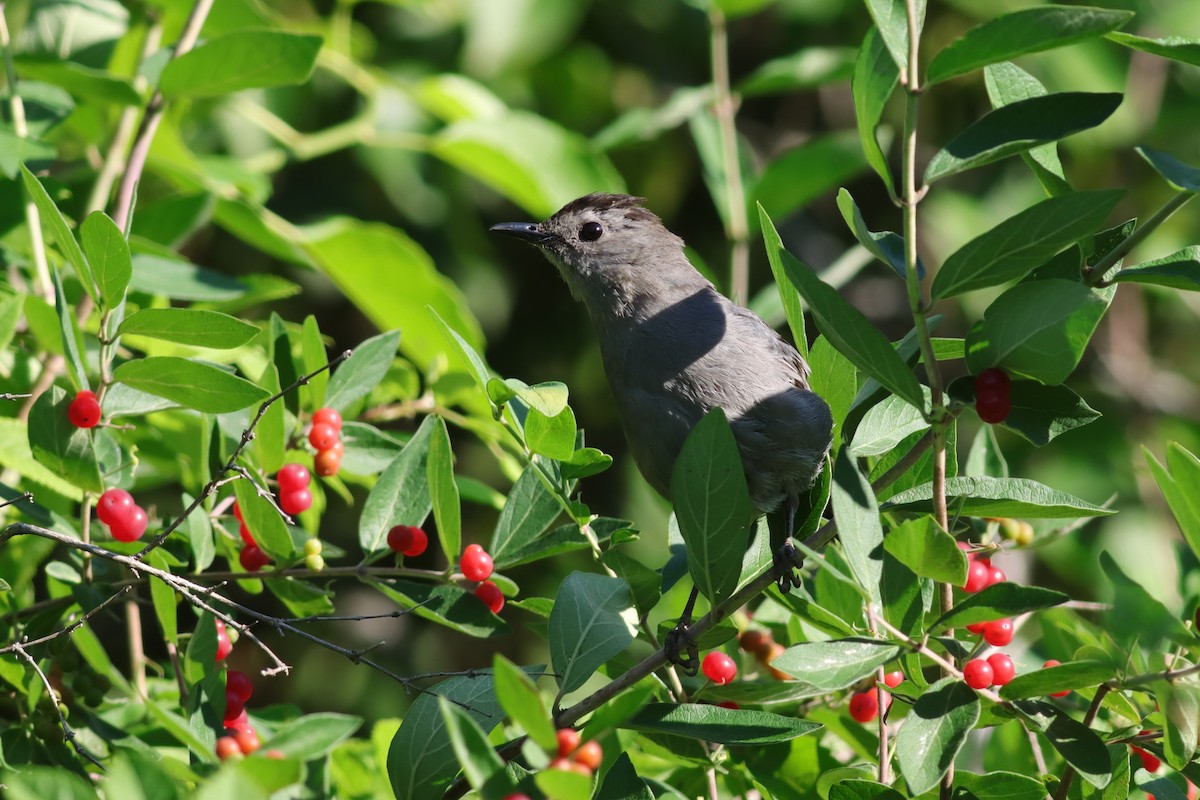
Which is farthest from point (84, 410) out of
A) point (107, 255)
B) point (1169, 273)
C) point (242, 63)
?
point (1169, 273)

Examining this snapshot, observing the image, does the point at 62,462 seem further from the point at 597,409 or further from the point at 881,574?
the point at 597,409

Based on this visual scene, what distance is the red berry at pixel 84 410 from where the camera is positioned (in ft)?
7.09

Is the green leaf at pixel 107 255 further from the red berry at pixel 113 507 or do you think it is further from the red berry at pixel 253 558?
the red berry at pixel 253 558

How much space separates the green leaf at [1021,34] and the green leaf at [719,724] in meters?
1.00

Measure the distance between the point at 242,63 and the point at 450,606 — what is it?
1344 mm

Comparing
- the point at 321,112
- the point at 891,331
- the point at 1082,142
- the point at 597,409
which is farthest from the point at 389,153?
the point at 1082,142

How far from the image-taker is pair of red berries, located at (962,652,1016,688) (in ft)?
6.18

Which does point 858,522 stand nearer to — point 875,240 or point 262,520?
point 875,240

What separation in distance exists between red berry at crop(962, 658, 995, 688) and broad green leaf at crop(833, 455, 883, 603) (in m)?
0.21

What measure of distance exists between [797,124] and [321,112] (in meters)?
2.61

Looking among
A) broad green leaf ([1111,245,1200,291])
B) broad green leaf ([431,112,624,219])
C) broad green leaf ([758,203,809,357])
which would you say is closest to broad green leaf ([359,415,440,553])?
broad green leaf ([758,203,809,357])

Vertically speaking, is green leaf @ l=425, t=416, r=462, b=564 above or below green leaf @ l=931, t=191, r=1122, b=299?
below

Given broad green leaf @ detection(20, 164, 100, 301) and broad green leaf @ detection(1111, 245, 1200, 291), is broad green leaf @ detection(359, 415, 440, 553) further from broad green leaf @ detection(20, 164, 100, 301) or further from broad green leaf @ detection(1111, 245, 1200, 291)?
broad green leaf @ detection(1111, 245, 1200, 291)

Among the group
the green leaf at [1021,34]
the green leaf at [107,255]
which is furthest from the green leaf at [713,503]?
the green leaf at [107,255]
